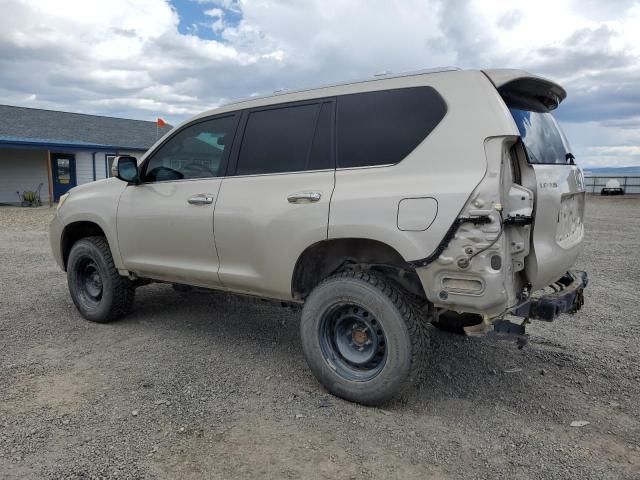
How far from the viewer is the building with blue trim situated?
22594mm

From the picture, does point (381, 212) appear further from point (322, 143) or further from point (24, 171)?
point (24, 171)

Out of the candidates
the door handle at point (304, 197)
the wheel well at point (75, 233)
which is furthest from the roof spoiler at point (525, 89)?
the wheel well at point (75, 233)

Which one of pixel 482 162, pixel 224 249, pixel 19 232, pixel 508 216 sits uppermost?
pixel 482 162

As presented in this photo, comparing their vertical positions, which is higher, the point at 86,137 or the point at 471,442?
the point at 86,137

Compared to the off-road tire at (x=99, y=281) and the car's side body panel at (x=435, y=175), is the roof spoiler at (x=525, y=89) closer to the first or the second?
the car's side body panel at (x=435, y=175)

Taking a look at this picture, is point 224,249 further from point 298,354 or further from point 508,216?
point 508,216

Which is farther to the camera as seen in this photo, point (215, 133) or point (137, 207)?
point (137, 207)

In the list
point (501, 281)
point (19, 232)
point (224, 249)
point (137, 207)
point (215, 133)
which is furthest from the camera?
point (19, 232)

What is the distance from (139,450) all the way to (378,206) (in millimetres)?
2002

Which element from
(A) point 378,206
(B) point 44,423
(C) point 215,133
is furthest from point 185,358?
(A) point 378,206

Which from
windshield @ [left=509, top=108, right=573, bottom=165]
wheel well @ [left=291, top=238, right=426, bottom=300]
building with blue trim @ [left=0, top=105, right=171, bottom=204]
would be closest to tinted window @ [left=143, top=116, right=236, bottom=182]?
wheel well @ [left=291, top=238, right=426, bottom=300]

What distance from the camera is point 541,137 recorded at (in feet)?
11.1

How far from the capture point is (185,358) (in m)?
4.27

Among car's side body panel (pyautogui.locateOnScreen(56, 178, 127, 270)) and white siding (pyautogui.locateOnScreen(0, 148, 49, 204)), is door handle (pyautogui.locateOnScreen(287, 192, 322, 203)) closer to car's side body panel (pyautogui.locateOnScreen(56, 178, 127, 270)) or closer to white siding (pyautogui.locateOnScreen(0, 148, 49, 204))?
car's side body panel (pyautogui.locateOnScreen(56, 178, 127, 270))
